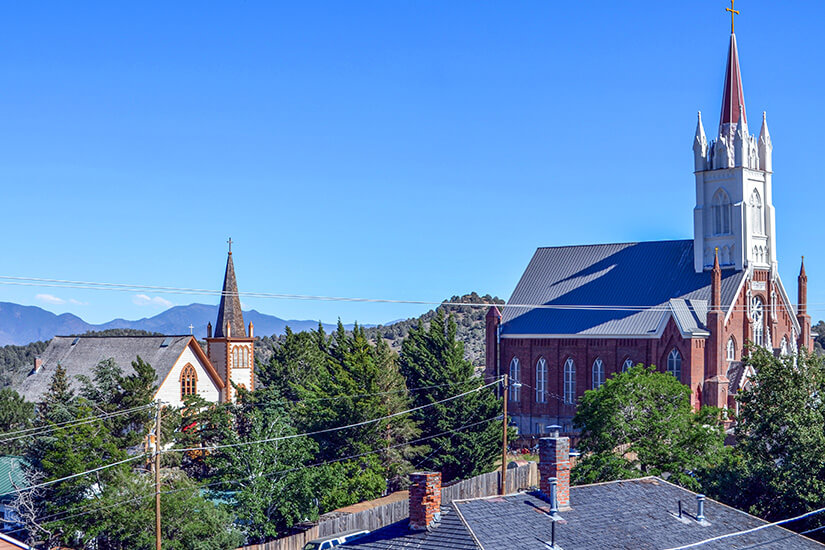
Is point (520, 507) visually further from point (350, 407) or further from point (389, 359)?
point (389, 359)

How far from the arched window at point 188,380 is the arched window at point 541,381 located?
25.8 m

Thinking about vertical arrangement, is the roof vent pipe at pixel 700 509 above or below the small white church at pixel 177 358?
below

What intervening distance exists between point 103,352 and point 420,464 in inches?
951

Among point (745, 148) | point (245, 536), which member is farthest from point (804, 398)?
point (745, 148)

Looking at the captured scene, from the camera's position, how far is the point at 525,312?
8362cm

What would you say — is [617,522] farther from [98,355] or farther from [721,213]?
[721,213]

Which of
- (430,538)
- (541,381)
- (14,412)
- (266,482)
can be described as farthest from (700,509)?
(14,412)

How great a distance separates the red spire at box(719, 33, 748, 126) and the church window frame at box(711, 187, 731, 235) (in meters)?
5.27

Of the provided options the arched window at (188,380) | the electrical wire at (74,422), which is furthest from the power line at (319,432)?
the arched window at (188,380)

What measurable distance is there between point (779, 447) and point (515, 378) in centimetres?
4311

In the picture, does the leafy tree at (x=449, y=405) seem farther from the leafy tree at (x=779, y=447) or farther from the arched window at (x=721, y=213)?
the arched window at (x=721, y=213)

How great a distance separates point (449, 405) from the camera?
6266cm

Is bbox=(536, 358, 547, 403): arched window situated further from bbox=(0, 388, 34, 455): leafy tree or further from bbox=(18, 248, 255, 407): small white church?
bbox=(0, 388, 34, 455): leafy tree

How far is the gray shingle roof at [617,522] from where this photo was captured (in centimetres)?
2527
